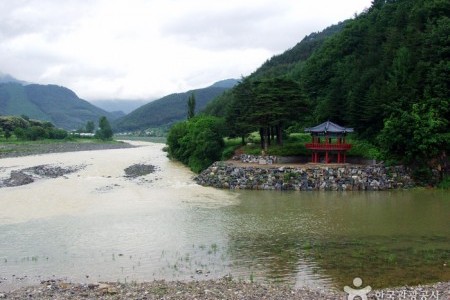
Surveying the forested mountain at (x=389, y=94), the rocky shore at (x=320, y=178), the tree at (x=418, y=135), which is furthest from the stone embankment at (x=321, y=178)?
the forested mountain at (x=389, y=94)

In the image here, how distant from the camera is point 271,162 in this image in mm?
47000

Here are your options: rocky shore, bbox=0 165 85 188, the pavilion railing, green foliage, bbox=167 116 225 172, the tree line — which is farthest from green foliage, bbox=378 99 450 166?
the tree line

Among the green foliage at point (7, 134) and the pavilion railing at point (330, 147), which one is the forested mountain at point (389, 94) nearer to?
the pavilion railing at point (330, 147)

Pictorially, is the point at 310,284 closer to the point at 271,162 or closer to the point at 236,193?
the point at 236,193

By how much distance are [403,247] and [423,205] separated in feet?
43.1

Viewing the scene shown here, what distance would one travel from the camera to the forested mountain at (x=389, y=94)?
4150 centimetres

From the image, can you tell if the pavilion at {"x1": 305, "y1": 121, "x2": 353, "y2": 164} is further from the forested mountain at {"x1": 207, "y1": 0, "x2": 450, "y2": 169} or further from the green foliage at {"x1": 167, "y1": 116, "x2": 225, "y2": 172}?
the green foliage at {"x1": 167, "y1": 116, "x2": 225, "y2": 172}

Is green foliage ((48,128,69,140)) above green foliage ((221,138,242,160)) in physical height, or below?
above

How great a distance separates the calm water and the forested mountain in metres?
6.16

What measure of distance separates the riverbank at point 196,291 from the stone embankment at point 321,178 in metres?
25.4

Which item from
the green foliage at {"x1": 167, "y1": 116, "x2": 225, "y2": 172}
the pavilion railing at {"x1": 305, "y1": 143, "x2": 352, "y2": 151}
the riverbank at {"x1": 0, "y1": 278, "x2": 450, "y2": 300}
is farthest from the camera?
the green foliage at {"x1": 167, "y1": 116, "x2": 225, "y2": 172}

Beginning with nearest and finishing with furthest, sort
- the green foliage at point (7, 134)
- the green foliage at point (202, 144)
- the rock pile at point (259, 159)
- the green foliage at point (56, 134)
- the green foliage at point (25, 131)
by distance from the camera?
the rock pile at point (259, 159) → the green foliage at point (202, 144) → the green foliage at point (7, 134) → the green foliage at point (25, 131) → the green foliage at point (56, 134)

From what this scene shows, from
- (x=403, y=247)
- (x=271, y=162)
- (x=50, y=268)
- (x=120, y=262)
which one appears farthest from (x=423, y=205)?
(x=50, y=268)

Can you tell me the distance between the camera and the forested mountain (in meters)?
41.5
